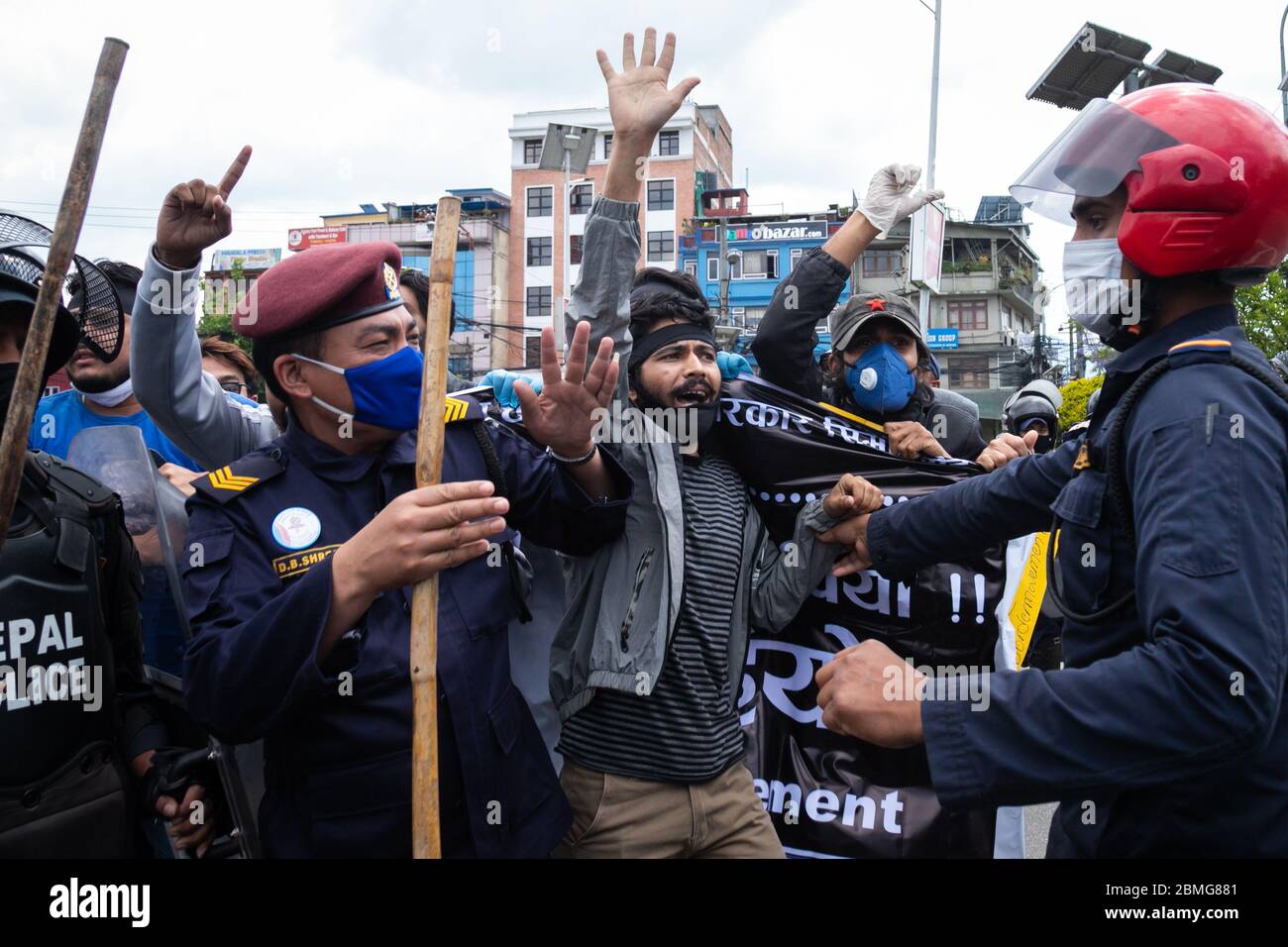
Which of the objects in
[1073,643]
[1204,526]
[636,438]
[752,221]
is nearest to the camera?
[1204,526]

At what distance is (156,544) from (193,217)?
0.92 m

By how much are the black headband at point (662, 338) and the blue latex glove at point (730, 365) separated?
11.7 inches

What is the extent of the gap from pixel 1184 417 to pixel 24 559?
2.37m

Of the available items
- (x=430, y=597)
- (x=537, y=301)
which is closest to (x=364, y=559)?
(x=430, y=597)

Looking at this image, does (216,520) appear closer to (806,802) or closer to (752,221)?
(806,802)

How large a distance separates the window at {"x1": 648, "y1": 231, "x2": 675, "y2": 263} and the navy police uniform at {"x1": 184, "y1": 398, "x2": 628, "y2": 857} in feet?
164

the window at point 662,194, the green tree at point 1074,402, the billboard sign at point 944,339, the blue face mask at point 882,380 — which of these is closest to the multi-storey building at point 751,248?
the window at point 662,194

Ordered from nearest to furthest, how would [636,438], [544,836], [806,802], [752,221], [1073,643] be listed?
[1073,643]
[544,836]
[636,438]
[806,802]
[752,221]

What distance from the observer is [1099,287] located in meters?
2.00

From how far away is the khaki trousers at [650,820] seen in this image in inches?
98.6

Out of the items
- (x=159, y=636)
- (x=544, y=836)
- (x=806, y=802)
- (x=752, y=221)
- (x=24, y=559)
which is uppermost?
(x=752, y=221)

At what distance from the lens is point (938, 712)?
1.64 meters

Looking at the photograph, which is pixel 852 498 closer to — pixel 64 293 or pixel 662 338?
pixel 662 338

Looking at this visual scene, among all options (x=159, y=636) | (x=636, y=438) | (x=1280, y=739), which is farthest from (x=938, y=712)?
(x=159, y=636)
